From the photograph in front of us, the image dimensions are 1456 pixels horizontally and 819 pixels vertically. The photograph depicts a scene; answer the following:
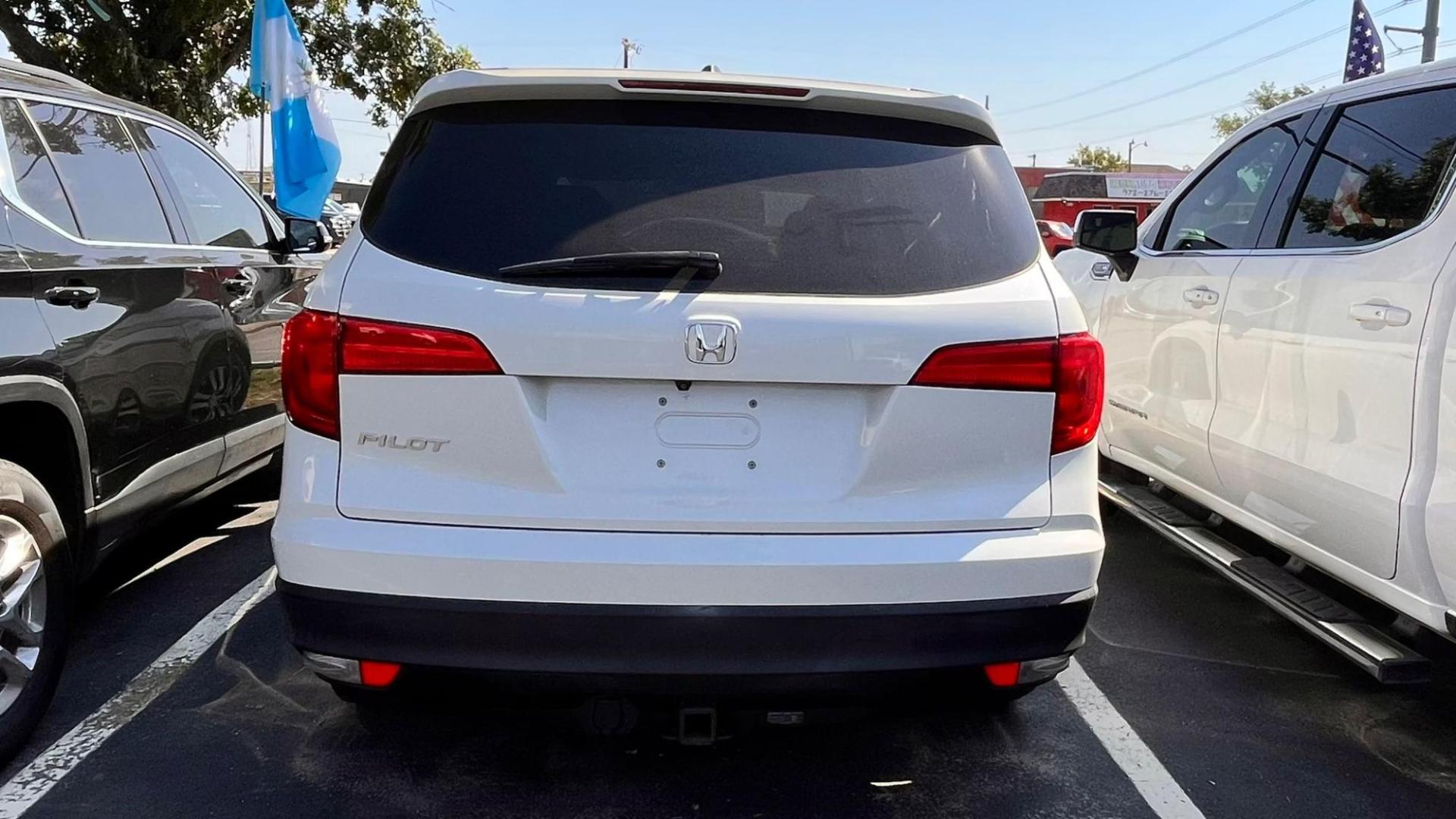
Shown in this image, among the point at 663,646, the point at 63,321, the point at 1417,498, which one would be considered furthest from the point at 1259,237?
the point at 63,321

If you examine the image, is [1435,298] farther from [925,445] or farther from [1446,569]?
[925,445]

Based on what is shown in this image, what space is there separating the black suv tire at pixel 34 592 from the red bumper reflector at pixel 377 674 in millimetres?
1291

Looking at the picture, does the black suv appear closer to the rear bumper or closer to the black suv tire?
the black suv tire

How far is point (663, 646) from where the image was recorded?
2.35 meters

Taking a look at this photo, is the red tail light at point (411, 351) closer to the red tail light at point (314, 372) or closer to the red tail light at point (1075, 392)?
the red tail light at point (314, 372)

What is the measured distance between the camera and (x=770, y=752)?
3.19 metres

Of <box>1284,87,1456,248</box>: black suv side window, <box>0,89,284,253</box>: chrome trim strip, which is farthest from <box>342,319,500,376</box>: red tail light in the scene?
<box>1284,87,1456,248</box>: black suv side window

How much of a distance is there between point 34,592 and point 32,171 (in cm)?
131

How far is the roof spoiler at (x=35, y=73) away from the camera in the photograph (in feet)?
12.2

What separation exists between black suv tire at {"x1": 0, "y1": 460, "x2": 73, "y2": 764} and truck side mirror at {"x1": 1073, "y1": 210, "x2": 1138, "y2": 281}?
12.8 ft

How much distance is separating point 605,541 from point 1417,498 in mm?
2094

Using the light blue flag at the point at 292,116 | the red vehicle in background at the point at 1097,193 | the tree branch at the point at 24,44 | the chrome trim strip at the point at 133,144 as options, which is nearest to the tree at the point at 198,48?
the tree branch at the point at 24,44

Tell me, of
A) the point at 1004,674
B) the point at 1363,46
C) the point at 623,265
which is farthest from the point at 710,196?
the point at 1363,46

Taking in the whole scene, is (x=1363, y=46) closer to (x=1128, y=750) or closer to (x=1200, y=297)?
(x=1200, y=297)
